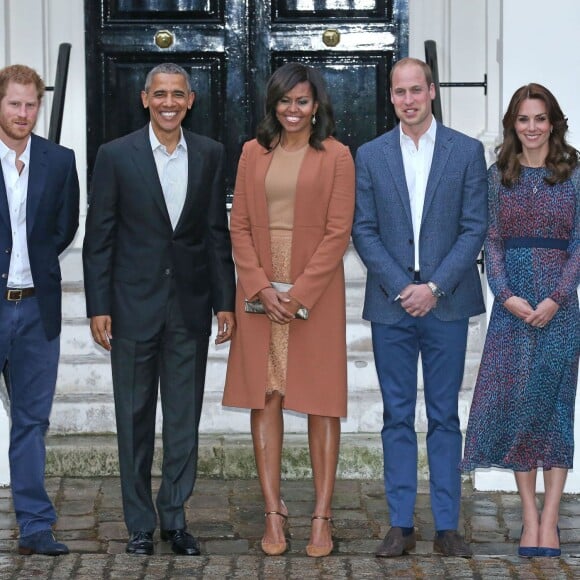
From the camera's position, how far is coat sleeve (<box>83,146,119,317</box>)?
635cm

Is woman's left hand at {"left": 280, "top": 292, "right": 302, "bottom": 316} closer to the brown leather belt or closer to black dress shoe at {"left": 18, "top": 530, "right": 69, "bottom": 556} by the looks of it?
the brown leather belt

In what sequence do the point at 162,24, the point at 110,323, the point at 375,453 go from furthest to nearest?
the point at 162,24 → the point at 375,453 → the point at 110,323

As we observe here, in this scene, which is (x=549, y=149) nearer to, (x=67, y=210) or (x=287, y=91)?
(x=287, y=91)

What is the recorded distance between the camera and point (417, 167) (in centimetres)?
645

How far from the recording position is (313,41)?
29.6 feet

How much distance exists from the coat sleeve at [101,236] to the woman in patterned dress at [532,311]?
62.4 inches

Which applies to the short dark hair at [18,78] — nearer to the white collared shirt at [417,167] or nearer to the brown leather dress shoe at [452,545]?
the white collared shirt at [417,167]

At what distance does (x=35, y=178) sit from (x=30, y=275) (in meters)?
0.40

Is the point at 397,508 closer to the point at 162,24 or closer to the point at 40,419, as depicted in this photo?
the point at 40,419

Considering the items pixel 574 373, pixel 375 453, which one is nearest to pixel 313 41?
pixel 375 453

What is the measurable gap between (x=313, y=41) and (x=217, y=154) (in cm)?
269

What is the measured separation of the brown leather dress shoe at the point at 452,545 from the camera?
6375mm

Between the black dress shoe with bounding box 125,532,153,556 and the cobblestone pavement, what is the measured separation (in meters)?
0.05

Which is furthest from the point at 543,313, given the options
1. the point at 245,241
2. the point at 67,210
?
the point at 67,210
